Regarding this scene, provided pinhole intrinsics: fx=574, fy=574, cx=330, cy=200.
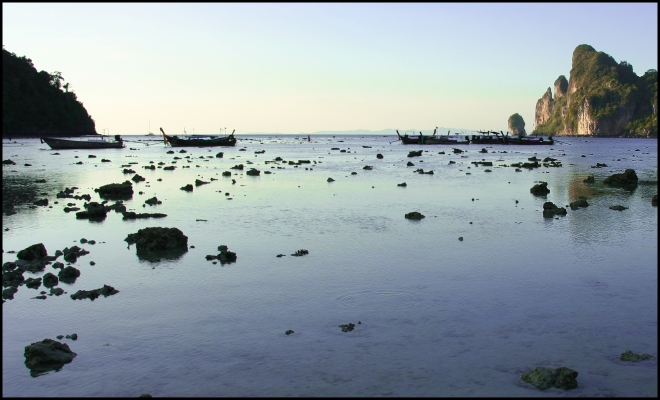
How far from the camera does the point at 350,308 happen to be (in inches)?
497

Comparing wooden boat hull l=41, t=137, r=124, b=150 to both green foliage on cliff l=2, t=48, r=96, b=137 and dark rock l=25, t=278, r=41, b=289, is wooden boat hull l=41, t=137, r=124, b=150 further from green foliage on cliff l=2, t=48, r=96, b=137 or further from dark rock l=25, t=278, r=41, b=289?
dark rock l=25, t=278, r=41, b=289

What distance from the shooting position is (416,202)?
1238 inches

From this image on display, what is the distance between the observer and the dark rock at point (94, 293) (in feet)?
44.4

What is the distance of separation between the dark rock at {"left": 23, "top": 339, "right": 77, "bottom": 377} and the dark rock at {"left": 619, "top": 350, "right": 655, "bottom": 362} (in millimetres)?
9525

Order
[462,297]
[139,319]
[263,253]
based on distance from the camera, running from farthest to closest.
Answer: [263,253] < [462,297] < [139,319]

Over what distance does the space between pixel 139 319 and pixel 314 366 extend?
447cm

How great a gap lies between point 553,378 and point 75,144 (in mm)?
112749

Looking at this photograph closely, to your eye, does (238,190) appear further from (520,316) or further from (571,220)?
(520,316)

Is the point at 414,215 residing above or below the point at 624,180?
below

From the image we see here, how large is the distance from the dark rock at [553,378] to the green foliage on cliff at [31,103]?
162 meters

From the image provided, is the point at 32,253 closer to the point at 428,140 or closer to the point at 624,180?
the point at 624,180

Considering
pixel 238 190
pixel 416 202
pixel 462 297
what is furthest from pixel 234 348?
pixel 238 190

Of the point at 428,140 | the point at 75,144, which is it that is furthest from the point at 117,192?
the point at 428,140

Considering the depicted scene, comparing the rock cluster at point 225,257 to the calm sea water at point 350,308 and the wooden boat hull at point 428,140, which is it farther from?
the wooden boat hull at point 428,140
